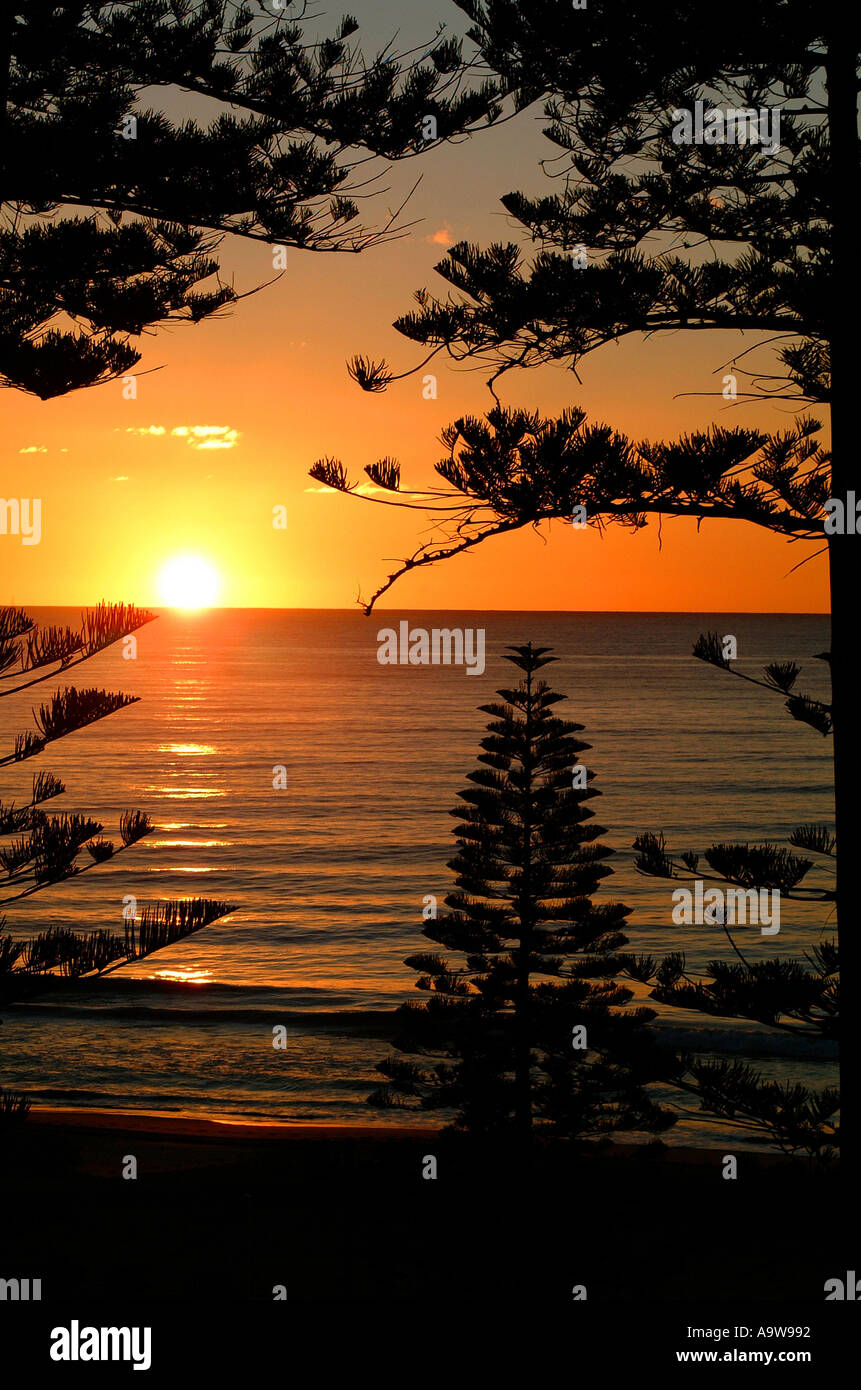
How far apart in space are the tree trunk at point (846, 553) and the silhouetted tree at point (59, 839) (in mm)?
3270

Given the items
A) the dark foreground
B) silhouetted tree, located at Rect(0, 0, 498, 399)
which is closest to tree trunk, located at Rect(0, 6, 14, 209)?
silhouetted tree, located at Rect(0, 0, 498, 399)

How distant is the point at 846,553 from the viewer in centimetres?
537

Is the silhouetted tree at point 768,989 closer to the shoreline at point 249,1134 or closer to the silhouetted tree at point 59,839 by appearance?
the silhouetted tree at point 59,839

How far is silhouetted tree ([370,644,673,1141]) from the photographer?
9.40 m

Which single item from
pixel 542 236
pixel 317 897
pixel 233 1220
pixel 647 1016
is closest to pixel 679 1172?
pixel 647 1016

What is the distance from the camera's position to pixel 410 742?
4959 centimetres

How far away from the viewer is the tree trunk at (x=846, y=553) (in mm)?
5348

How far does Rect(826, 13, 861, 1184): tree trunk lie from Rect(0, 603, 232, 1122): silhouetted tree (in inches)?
129

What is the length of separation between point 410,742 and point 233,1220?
135 ft

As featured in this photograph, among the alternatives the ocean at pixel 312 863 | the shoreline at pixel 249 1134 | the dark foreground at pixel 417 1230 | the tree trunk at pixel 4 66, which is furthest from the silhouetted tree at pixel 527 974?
the tree trunk at pixel 4 66

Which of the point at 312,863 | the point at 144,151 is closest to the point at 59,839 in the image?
the point at 144,151

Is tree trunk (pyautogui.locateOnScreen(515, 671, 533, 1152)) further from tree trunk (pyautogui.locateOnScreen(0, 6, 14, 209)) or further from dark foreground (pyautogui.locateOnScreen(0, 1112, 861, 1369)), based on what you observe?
tree trunk (pyautogui.locateOnScreen(0, 6, 14, 209))
